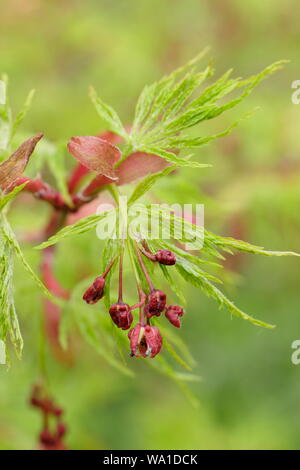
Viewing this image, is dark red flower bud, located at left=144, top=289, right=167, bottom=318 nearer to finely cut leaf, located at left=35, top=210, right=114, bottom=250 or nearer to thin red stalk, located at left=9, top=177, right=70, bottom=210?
finely cut leaf, located at left=35, top=210, right=114, bottom=250

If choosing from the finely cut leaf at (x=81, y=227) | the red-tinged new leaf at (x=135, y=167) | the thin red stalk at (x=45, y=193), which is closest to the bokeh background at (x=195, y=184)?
the thin red stalk at (x=45, y=193)

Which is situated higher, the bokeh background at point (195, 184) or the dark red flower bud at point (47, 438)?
the bokeh background at point (195, 184)

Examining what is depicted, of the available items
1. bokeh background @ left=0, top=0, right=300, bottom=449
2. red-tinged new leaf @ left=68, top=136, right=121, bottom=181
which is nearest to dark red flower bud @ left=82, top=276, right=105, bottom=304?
red-tinged new leaf @ left=68, top=136, right=121, bottom=181

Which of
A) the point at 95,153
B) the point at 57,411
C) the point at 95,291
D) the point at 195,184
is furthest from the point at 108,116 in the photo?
the point at 195,184

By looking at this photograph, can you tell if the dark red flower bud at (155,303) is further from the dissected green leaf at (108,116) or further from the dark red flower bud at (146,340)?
the dissected green leaf at (108,116)

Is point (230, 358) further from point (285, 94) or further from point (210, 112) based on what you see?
point (210, 112)

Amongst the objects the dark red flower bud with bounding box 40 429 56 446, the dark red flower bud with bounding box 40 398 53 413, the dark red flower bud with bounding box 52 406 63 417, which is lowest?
the dark red flower bud with bounding box 40 429 56 446

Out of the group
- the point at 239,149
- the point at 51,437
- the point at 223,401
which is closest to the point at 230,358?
the point at 223,401
